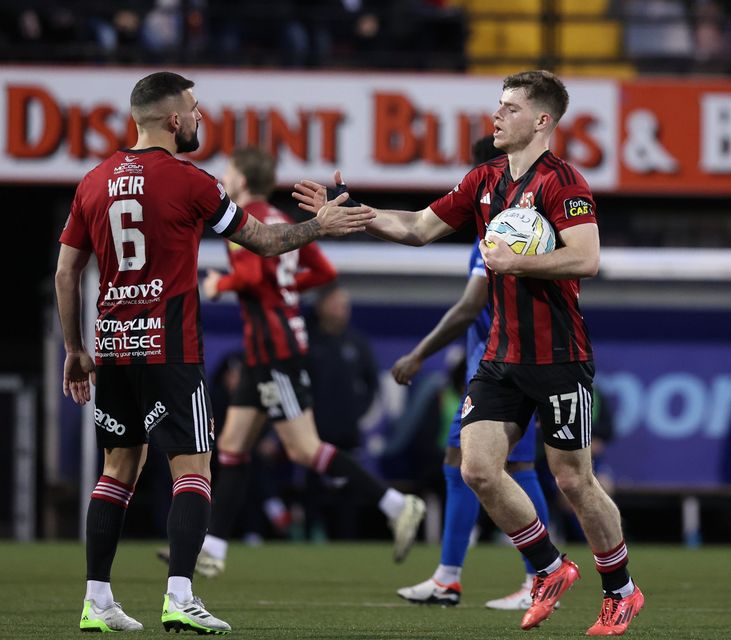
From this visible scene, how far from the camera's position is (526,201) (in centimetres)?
621

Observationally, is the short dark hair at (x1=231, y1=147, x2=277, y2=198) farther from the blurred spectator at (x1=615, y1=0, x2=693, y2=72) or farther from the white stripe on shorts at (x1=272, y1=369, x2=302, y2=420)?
the blurred spectator at (x1=615, y1=0, x2=693, y2=72)

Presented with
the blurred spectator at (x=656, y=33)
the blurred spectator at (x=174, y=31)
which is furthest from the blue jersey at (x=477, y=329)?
the blurred spectator at (x=656, y=33)

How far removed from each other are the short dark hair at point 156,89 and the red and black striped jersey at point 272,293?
3.09 m

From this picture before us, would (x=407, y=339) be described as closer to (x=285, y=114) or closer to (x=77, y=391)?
(x=285, y=114)

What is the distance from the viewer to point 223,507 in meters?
9.16

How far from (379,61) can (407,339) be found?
2.92m

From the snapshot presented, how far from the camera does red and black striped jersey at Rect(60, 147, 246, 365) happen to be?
603cm

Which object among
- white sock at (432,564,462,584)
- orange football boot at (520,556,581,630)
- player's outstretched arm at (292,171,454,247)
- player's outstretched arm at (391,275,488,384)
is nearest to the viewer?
orange football boot at (520,556,581,630)

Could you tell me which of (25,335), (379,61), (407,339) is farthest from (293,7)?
(25,335)

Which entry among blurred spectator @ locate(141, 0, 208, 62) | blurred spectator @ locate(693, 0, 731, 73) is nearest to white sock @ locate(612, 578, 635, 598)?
blurred spectator @ locate(141, 0, 208, 62)

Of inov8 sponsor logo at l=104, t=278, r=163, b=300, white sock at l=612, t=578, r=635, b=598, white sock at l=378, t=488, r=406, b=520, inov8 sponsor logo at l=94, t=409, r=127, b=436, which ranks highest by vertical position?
inov8 sponsor logo at l=104, t=278, r=163, b=300

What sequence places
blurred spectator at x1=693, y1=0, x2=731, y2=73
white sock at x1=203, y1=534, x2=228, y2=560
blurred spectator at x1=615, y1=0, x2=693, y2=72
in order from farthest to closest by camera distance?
blurred spectator at x1=615, y1=0, x2=693, y2=72 → blurred spectator at x1=693, y1=0, x2=731, y2=73 → white sock at x1=203, y1=534, x2=228, y2=560

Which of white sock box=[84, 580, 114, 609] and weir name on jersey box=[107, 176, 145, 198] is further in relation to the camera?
white sock box=[84, 580, 114, 609]

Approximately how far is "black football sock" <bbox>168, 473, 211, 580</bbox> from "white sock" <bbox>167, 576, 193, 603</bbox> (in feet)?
0.07
